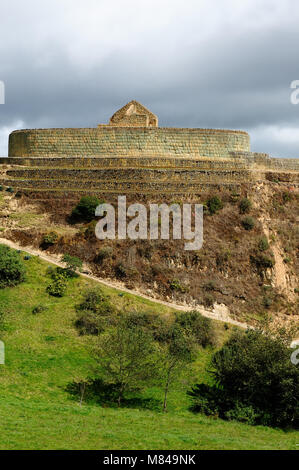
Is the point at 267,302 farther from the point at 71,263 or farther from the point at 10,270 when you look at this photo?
the point at 10,270

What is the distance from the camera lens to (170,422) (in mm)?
19234

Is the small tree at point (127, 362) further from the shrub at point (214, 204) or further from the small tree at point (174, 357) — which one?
the shrub at point (214, 204)

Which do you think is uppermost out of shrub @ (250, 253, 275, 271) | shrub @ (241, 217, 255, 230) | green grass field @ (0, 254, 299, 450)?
shrub @ (241, 217, 255, 230)

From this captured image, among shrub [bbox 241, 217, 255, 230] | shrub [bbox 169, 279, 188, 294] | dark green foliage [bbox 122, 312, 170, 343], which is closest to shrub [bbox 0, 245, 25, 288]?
dark green foliage [bbox 122, 312, 170, 343]

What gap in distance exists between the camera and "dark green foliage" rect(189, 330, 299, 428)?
20.6 meters

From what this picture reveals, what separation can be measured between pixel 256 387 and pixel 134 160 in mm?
19511

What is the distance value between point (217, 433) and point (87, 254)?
611 inches

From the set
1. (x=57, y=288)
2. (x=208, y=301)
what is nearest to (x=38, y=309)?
(x=57, y=288)

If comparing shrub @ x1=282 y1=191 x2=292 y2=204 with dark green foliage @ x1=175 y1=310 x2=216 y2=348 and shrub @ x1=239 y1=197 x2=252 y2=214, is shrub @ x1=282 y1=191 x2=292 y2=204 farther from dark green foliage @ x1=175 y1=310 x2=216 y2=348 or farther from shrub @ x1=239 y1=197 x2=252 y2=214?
dark green foliage @ x1=175 y1=310 x2=216 y2=348

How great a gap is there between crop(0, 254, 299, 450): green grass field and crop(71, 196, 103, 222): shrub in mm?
4255

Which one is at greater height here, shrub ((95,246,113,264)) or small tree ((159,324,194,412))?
shrub ((95,246,113,264))

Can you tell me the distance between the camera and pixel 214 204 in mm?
33562

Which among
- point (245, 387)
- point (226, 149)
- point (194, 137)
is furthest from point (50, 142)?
point (245, 387)

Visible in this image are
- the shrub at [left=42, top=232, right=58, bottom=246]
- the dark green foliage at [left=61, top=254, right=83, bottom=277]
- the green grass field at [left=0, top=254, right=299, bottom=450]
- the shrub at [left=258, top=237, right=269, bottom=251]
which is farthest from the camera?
the shrub at [left=258, top=237, right=269, bottom=251]
